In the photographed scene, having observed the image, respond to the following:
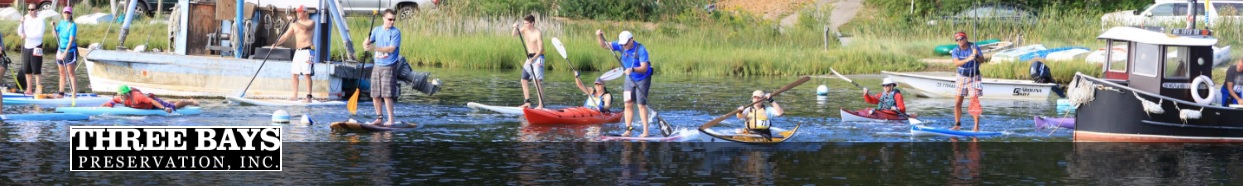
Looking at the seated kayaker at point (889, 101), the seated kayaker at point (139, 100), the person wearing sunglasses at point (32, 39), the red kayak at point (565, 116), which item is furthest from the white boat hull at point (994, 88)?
the person wearing sunglasses at point (32, 39)

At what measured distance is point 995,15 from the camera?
145 feet

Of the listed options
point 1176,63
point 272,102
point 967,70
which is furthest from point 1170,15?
point 272,102

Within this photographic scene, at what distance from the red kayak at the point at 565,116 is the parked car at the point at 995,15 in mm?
23160

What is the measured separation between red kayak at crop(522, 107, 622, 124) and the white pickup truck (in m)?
20.2

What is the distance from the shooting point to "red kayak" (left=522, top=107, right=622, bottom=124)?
20.2 metres

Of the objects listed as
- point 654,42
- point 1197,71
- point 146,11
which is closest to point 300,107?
point 1197,71

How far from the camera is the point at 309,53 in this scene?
23359 mm

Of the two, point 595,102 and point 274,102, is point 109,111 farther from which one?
point 595,102

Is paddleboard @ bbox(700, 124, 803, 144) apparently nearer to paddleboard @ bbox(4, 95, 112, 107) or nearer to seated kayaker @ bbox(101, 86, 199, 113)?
seated kayaker @ bbox(101, 86, 199, 113)

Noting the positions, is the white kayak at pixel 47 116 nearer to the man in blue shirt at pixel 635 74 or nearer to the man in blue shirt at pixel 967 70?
the man in blue shirt at pixel 635 74

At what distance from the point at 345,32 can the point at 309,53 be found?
1017 mm

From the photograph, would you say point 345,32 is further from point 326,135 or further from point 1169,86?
point 1169,86

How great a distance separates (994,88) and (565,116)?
8999 mm

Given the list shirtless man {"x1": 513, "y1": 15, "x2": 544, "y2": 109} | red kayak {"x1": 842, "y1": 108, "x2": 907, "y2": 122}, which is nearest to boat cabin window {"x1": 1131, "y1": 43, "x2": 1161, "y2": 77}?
red kayak {"x1": 842, "y1": 108, "x2": 907, "y2": 122}
